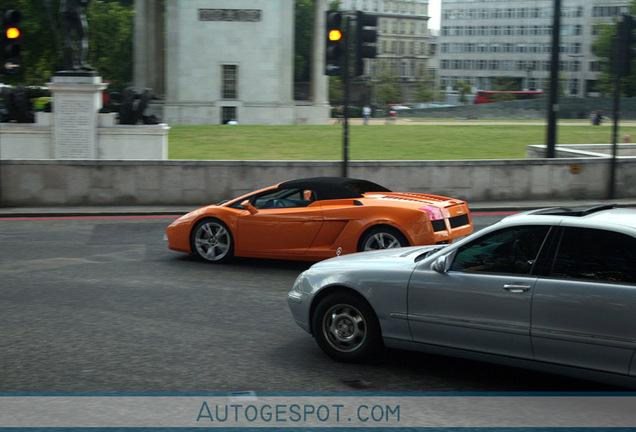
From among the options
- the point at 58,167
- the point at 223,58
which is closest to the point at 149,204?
the point at 58,167

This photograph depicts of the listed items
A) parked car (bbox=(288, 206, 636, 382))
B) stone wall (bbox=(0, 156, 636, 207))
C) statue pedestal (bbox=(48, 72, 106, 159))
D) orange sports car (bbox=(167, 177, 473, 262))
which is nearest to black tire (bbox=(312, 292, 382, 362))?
parked car (bbox=(288, 206, 636, 382))

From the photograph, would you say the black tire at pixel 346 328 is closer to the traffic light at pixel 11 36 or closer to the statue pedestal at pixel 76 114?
the traffic light at pixel 11 36

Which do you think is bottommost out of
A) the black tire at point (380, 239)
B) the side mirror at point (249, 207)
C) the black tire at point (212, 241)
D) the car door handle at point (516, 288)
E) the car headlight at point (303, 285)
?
the black tire at point (212, 241)

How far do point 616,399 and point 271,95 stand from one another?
4521 centimetres

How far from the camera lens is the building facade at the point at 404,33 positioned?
146 metres

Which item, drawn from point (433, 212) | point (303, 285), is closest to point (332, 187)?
point (433, 212)

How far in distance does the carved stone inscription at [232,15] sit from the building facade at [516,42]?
217ft

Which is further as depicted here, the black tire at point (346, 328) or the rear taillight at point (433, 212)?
the rear taillight at point (433, 212)

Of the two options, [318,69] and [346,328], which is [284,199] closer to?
[346,328]

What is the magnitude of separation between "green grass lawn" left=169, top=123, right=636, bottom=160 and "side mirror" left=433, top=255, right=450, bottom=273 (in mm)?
20575

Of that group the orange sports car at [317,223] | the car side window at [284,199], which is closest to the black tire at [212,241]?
the orange sports car at [317,223]

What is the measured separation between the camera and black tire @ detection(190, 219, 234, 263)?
36.2ft

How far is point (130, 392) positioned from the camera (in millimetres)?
5652

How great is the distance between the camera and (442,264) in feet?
19.1
